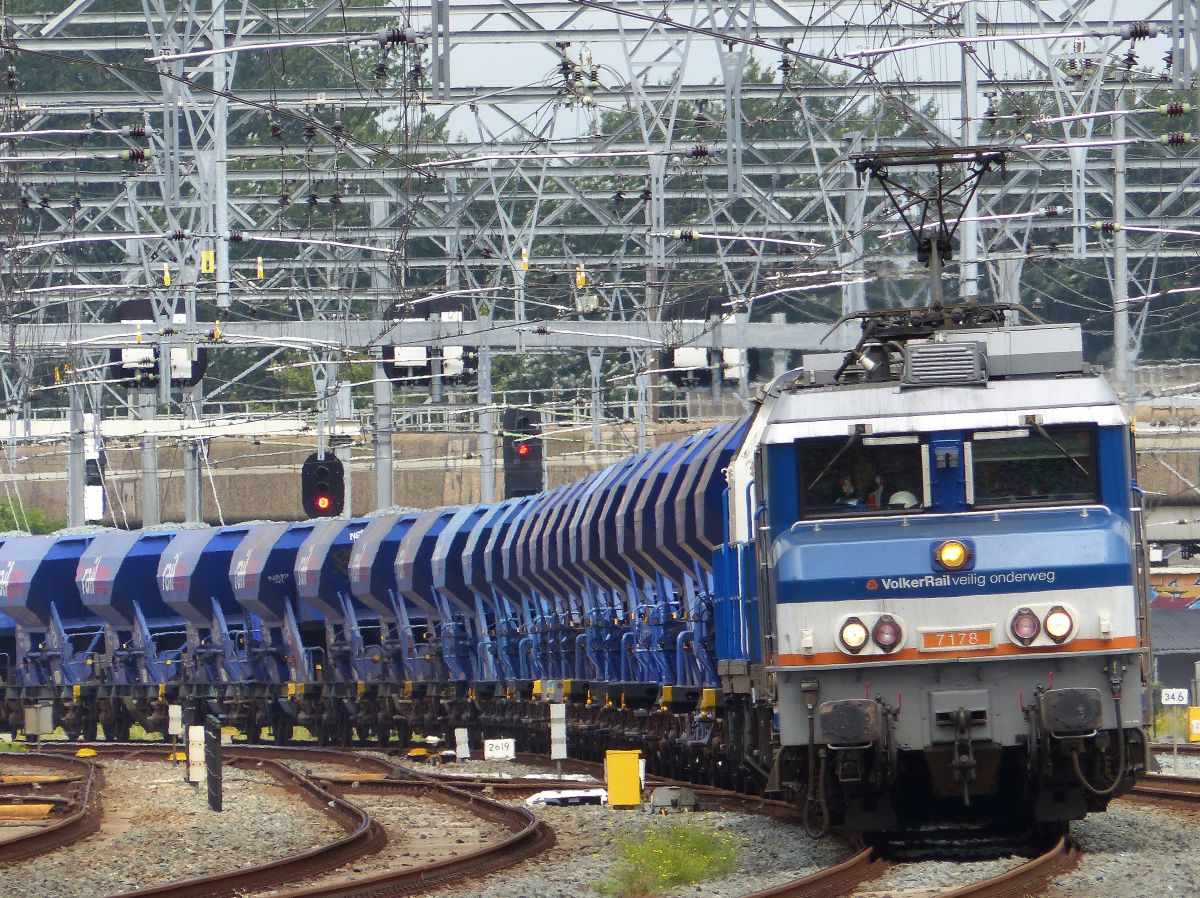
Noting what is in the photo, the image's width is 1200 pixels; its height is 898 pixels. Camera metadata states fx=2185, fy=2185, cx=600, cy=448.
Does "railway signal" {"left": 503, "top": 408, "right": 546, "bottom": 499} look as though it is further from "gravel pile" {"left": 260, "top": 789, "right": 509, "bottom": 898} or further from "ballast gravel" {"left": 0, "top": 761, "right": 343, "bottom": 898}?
"gravel pile" {"left": 260, "top": 789, "right": 509, "bottom": 898}

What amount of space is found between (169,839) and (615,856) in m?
4.55

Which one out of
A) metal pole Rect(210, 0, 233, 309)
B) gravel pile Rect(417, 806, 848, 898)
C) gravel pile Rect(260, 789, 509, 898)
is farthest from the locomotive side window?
metal pole Rect(210, 0, 233, 309)

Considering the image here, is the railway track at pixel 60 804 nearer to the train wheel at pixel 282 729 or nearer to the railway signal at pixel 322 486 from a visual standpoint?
→ the railway signal at pixel 322 486

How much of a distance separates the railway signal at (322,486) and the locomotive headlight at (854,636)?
21.4 m

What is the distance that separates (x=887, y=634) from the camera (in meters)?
13.1

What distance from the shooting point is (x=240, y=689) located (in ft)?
130

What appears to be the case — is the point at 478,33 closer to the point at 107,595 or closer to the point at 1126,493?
the point at 107,595

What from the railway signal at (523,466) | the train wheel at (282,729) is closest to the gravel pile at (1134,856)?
the railway signal at (523,466)

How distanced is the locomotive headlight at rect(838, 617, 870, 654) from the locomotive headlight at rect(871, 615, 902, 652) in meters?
0.06

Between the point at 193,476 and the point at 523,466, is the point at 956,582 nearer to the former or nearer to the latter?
the point at 523,466

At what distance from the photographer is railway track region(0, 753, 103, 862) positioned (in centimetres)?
1688

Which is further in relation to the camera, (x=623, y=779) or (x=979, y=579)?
(x=623, y=779)

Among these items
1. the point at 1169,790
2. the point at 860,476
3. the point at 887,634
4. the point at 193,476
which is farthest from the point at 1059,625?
the point at 193,476

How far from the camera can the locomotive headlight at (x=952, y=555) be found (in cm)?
1317
